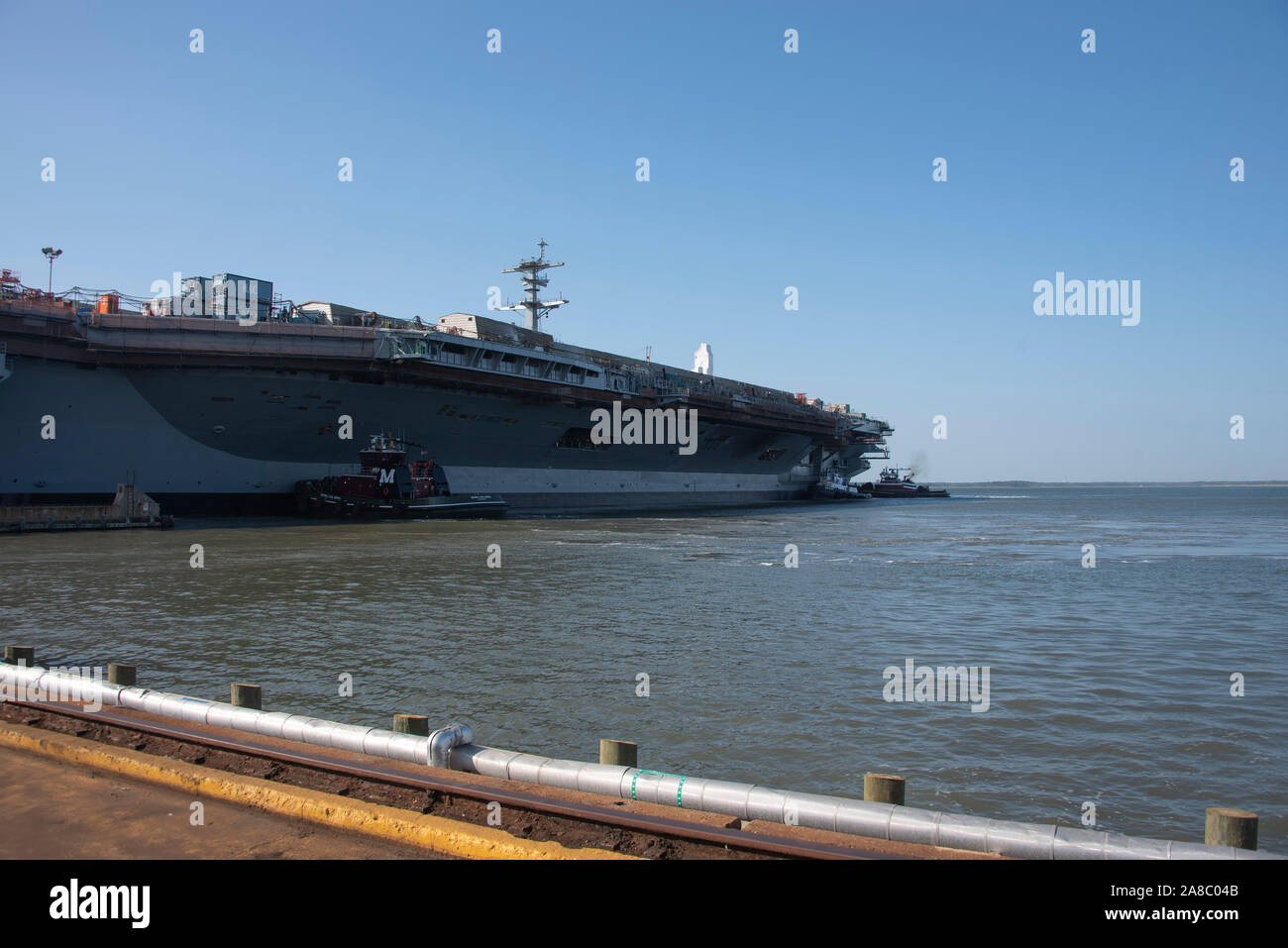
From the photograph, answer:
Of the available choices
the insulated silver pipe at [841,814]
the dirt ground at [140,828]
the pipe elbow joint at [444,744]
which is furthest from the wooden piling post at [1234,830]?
the pipe elbow joint at [444,744]

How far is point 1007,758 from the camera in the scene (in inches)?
291

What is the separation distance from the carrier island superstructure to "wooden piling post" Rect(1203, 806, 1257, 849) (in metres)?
34.5

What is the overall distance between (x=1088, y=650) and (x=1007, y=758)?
19.2 ft

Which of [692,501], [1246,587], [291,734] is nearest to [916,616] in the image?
[1246,587]

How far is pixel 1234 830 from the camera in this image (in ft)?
13.5

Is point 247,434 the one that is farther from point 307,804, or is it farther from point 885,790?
point 885,790

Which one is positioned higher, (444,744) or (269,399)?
(269,399)

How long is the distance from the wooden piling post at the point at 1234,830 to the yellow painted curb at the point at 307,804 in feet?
9.68

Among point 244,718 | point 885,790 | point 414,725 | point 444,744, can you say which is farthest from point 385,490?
point 885,790

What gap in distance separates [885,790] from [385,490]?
37358 millimetres

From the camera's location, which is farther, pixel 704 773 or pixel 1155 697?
pixel 1155 697
